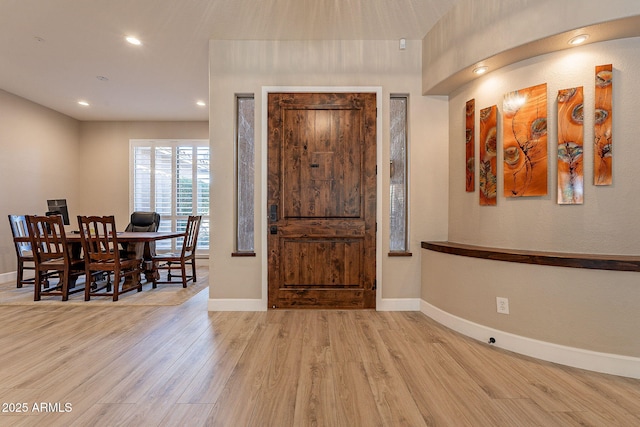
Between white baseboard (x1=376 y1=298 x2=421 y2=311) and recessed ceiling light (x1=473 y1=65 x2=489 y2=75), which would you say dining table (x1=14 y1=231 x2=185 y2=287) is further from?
recessed ceiling light (x1=473 y1=65 x2=489 y2=75)

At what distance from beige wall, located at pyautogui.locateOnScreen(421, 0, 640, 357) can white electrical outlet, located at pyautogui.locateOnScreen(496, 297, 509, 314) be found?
0.10ft

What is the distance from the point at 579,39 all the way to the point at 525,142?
76cm

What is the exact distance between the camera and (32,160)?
5.28m

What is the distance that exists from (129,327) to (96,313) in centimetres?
73

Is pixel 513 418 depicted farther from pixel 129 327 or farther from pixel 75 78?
pixel 75 78

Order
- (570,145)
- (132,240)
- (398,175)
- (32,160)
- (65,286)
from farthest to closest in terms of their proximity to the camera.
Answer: (32,160), (132,240), (65,286), (398,175), (570,145)

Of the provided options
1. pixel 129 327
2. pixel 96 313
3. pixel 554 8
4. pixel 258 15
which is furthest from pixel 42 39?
pixel 554 8

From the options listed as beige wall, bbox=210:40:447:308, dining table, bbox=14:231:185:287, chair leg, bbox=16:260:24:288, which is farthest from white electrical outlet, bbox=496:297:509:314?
chair leg, bbox=16:260:24:288

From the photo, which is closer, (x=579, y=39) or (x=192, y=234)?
(x=579, y=39)

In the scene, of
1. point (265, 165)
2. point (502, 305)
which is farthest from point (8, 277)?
point (502, 305)

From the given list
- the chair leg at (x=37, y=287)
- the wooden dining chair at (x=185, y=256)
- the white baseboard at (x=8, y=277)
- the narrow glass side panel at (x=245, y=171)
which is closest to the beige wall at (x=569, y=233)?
the narrow glass side panel at (x=245, y=171)

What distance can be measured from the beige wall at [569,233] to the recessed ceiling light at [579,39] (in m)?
0.08

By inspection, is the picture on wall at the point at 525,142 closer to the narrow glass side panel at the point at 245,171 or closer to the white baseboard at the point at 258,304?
the white baseboard at the point at 258,304

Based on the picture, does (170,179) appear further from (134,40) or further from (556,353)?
(556,353)
